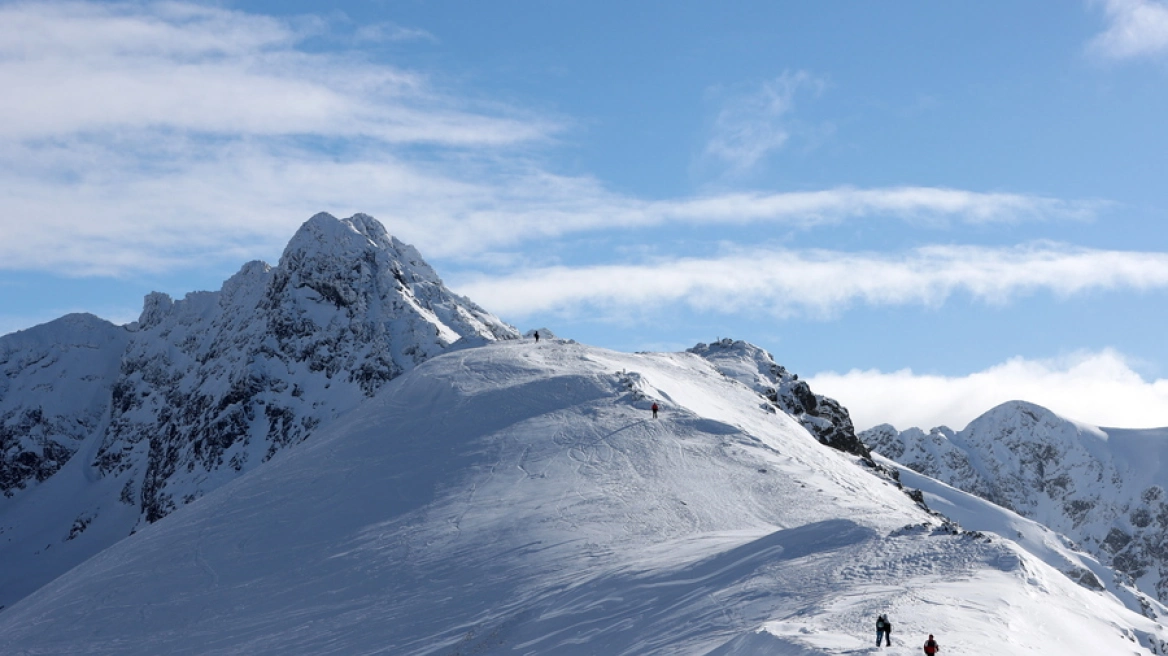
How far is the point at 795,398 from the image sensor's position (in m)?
83.9

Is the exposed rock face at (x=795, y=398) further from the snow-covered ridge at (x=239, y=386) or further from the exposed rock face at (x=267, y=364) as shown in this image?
the snow-covered ridge at (x=239, y=386)

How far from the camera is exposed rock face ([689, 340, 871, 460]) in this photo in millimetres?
82062

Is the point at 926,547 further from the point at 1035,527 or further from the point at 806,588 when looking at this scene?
the point at 1035,527

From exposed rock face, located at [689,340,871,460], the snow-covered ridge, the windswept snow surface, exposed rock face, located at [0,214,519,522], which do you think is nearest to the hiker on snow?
the windswept snow surface

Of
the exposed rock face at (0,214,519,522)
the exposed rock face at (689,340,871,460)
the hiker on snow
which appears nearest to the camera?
the hiker on snow

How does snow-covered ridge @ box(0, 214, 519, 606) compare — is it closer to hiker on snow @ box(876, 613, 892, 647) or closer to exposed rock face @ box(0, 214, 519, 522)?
exposed rock face @ box(0, 214, 519, 522)

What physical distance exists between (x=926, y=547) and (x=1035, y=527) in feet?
396

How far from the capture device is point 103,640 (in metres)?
41.4

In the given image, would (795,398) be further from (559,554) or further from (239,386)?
(239,386)

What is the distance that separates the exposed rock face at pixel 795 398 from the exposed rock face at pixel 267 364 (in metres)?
65.9

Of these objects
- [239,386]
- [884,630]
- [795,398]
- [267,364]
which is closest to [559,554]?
[884,630]

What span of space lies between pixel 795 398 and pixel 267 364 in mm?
102520

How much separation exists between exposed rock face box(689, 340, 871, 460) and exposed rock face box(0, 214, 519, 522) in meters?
65.9

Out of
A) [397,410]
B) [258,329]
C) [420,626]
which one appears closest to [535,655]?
[420,626]
